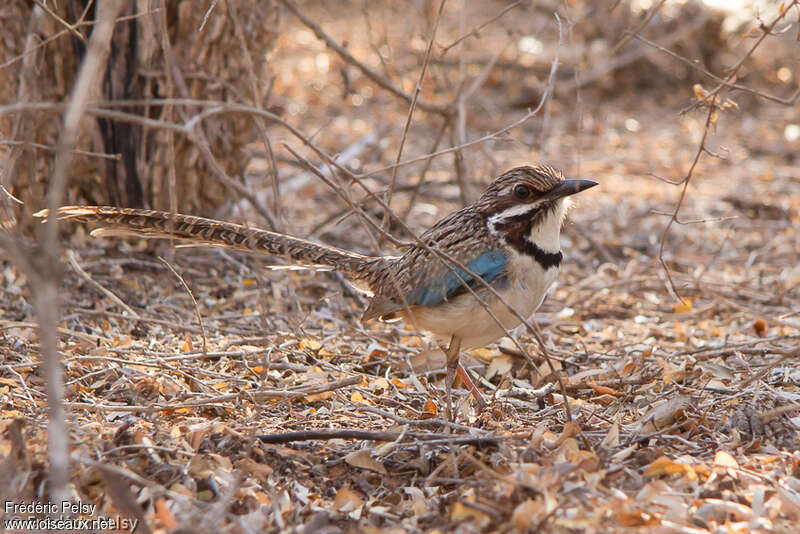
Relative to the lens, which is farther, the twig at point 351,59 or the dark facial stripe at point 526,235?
the twig at point 351,59

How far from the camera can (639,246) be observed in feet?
27.2

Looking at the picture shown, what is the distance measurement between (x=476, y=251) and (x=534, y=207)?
39 cm

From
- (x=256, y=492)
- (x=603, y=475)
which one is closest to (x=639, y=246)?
(x=603, y=475)

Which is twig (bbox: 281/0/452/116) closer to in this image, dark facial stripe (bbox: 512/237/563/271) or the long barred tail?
the long barred tail

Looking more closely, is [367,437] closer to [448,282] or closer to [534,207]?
[448,282]

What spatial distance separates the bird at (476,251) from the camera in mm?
4742

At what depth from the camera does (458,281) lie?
4812mm

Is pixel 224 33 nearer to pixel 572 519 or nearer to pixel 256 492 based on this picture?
pixel 256 492

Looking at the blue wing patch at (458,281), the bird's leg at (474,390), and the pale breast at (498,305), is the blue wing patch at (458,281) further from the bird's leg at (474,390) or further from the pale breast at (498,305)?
the bird's leg at (474,390)

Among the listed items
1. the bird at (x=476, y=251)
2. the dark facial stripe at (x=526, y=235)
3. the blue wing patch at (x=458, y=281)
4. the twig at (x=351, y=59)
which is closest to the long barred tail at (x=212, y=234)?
the bird at (x=476, y=251)

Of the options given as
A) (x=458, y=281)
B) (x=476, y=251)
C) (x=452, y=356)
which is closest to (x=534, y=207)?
(x=476, y=251)

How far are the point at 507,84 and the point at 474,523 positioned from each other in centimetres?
921

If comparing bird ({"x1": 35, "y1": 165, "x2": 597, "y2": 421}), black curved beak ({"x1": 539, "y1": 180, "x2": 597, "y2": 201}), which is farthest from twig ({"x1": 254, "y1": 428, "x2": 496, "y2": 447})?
black curved beak ({"x1": 539, "y1": 180, "x2": 597, "y2": 201})

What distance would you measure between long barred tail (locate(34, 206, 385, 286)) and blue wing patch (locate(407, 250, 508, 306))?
679mm
